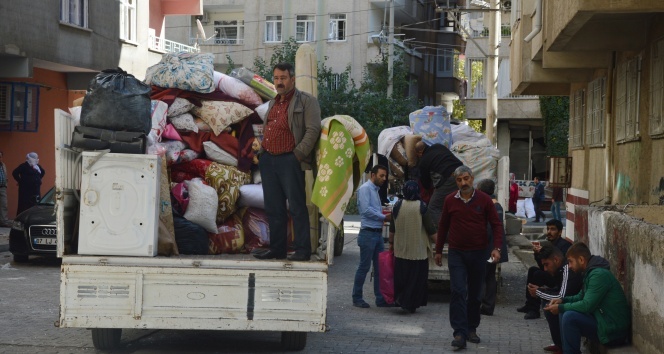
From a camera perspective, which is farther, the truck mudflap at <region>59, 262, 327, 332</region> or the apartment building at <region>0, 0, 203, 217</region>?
the apartment building at <region>0, 0, 203, 217</region>

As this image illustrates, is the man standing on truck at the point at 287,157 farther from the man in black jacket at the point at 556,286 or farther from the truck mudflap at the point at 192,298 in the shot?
the man in black jacket at the point at 556,286

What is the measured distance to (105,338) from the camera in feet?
32.7

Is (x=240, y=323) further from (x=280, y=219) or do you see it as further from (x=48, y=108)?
(x=48, y=108)

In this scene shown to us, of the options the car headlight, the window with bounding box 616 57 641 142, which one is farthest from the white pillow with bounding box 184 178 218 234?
the car headlight

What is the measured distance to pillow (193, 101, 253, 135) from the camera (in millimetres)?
11336

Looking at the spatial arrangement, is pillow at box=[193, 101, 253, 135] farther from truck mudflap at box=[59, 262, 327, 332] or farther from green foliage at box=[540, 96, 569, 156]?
green foliage at box=[540, 96, 569, 156]

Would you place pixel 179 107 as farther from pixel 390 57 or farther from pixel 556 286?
pixel 390 57

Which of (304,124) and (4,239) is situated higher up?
(304,124)

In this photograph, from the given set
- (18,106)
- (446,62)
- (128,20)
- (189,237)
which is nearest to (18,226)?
(189,237)

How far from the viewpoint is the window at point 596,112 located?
17.9 metres

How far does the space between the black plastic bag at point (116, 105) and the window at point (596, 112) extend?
9.71 metres

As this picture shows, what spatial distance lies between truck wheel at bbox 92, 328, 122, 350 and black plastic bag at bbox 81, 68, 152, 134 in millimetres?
1868

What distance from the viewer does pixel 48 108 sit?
29.8 metres

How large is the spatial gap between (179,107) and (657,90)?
5994 mm
